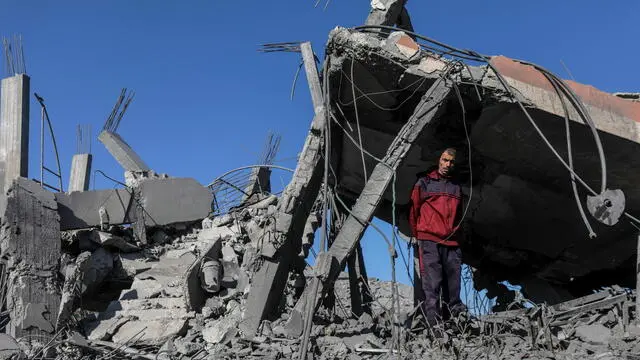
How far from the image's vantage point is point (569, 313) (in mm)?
5445

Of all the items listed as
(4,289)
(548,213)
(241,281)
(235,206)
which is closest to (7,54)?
(235,206)

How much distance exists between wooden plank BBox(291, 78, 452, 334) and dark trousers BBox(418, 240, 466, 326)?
623mm

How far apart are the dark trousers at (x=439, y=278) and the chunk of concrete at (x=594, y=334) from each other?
3.02ft

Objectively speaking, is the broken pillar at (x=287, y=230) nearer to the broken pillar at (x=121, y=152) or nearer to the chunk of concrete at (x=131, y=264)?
the chunk of concrete at (x=131, y=264)

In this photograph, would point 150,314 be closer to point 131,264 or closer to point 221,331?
point 221,331

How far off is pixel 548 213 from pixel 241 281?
3.52 m

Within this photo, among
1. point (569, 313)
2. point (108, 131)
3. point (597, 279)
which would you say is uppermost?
point (108, 131)

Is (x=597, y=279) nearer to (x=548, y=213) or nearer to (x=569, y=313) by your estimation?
(x=548, y=213)

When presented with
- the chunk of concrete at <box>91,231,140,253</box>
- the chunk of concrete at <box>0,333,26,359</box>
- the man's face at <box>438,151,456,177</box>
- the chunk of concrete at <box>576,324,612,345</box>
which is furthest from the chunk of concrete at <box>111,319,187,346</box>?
the chunk of concrete at <box>576,324,612,345</box>

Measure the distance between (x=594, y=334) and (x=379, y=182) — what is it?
203 centimetres

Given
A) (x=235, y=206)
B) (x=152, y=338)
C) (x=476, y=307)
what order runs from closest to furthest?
(x=476, y=307)
(x=152, y=338)
(x=235, y=206)

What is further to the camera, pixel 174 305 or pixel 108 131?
pixel 108 131

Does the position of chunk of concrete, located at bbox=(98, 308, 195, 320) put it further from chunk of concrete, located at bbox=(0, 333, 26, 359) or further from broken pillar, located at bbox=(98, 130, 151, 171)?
broken pillar, located at bbox=(98, 130, 151, 171)

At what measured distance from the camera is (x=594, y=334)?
5.18 metres
